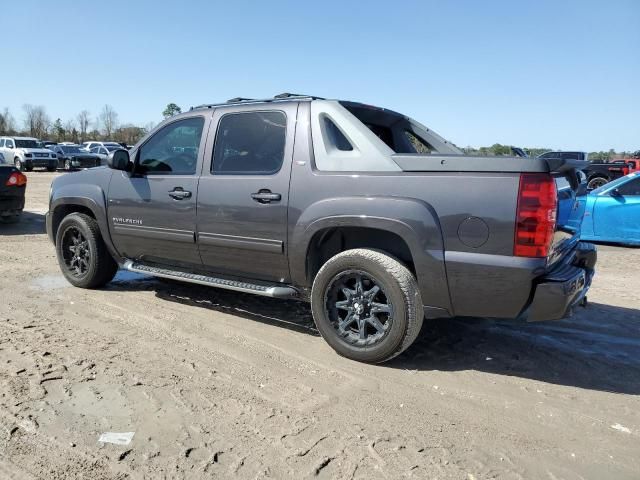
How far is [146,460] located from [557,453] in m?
2.12

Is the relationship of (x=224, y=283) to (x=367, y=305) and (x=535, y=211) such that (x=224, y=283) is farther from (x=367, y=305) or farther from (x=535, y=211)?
(x=535, y=211)

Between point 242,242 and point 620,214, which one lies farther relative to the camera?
point 620,214

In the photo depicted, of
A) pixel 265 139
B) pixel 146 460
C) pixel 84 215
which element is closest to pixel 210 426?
pixel 146 460

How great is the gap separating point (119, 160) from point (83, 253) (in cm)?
140

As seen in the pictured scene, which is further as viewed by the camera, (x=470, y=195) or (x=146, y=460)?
(x=470, y=195)

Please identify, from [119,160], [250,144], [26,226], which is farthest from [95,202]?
[26,226]

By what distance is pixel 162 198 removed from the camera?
16.4ft

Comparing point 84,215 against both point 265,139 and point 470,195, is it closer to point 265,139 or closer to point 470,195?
point 265,139

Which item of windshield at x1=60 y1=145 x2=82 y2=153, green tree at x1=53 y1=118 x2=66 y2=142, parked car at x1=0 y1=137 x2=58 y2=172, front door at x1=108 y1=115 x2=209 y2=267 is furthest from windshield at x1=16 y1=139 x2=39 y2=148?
green tree at x1=53 y1=118 x2=66 y2=142

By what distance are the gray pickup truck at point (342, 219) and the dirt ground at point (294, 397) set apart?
0.46m

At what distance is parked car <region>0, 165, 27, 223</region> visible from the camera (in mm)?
10043

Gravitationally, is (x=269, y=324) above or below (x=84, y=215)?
below

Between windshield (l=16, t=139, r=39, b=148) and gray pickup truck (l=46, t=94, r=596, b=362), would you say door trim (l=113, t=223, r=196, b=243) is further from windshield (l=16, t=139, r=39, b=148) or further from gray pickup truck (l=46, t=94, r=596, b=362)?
windshield (l=16, t=139, r=39, b=148)

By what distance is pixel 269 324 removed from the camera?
193 inches
